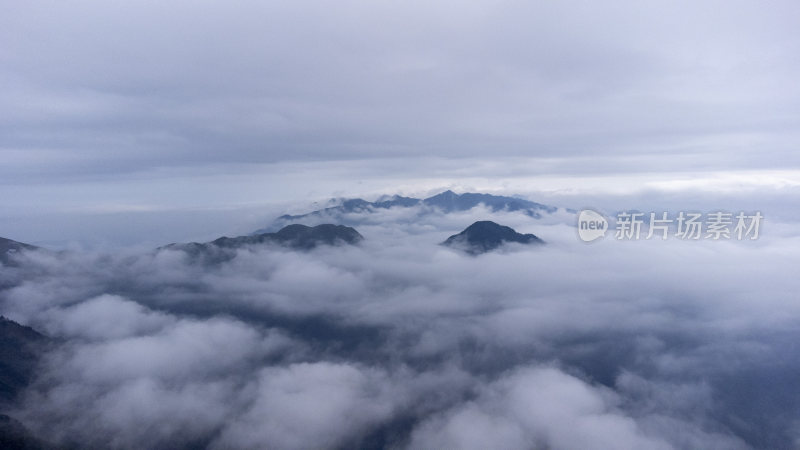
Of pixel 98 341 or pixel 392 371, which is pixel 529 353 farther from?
pixel 98 341

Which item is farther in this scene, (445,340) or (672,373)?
(445,340)

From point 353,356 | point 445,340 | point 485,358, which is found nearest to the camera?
point 485,358

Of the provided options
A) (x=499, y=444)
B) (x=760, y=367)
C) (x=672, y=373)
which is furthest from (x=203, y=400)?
(x=760, y=367)

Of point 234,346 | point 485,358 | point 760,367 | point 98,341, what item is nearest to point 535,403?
point 485,358

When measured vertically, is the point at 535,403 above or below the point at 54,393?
above

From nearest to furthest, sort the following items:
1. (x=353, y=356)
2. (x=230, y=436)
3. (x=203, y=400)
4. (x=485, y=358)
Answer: (x=230, y=436), (x=203, y=400), (x=485, y=358), (x=353, y=356)

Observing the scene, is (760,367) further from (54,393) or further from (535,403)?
(54,393)

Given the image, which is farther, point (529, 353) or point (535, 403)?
point (529, 353)

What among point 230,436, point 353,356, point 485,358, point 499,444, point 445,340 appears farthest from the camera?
point 445,340

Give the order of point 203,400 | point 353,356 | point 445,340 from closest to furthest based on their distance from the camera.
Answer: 1. point 203,400
2. point 353,356
3. point 445,340
